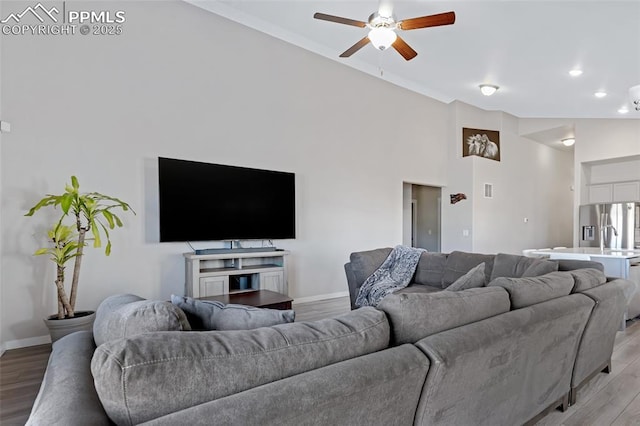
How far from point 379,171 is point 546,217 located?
17.0 ft

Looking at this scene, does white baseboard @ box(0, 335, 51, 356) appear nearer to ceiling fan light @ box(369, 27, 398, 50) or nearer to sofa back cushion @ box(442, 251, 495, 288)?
sofa back cushion @ box(442, 251, 495, 288)

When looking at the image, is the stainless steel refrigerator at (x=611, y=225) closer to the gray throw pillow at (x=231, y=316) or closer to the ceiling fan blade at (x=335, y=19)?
the ceiling fan blade at (x=335, y=19)

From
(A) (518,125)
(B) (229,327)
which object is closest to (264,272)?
(B) (229,327)

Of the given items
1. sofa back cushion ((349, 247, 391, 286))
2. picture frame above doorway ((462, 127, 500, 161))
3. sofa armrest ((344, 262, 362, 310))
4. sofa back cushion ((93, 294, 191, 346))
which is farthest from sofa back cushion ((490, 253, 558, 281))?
picture frame above doorway ((462, 127, 500, 161))

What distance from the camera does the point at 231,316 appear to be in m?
1.29

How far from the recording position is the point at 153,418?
830 mm

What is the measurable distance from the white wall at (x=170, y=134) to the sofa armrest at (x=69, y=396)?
8.74 feet

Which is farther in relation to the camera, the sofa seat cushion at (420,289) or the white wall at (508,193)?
the white wall at (508,193)

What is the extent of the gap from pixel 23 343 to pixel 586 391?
180 inches

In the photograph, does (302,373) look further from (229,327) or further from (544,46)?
(544,46)

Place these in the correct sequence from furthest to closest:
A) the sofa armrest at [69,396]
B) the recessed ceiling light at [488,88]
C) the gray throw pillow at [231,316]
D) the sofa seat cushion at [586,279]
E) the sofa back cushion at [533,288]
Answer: the recessed ceiling light at [488,88] < the sofa seat cushion at [586,279] < the sofa back cushion at [533,288] < the gray throw pillow at [231,316] < the sofa armrest at [69,396]

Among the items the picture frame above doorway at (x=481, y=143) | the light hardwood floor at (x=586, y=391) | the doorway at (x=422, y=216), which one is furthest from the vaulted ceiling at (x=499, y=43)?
the light hardwood floor at (x=586, y=391)

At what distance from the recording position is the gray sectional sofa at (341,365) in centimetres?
83

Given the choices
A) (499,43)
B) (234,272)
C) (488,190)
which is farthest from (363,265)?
(488,190)
